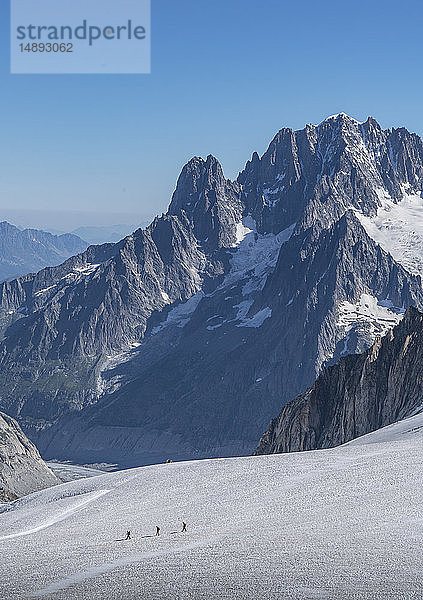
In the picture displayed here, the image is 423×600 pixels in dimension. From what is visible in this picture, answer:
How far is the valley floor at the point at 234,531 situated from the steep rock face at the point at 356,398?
4013cm

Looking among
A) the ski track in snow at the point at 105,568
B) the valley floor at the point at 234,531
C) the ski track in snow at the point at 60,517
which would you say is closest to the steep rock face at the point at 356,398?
the valley floor at the point at 234,531

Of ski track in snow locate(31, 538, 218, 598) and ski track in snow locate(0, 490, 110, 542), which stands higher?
ski track in snow locate(31, 538, 218, 598)

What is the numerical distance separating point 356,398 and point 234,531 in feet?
234

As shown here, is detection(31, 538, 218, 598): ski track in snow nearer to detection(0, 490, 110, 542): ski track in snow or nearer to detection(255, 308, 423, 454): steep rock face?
detection(0, 490, 110, 542): ski track in snow

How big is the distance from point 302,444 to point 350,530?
70573mm

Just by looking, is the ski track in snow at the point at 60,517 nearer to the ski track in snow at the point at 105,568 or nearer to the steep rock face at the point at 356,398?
the ski track in snow at the point at 105,568

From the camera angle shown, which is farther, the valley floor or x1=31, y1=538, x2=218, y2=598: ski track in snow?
x1=31, y1=538, x2=218, y2=598: ski track in snow

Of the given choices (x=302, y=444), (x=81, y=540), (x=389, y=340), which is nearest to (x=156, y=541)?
(x=81, y=540)

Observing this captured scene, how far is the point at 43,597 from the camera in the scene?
26.6 meters

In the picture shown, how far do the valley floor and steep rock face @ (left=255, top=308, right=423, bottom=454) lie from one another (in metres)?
40.1

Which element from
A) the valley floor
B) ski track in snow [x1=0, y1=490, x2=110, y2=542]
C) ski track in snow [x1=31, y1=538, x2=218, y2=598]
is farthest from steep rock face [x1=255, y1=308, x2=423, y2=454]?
ski track in snow [x1=31, y1=538, x2=218, y2=598]

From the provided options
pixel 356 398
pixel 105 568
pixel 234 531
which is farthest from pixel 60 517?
pixel 356 398

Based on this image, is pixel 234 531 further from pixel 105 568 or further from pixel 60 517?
pixel 60 517

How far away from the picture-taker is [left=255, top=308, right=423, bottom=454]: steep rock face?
10006cm
